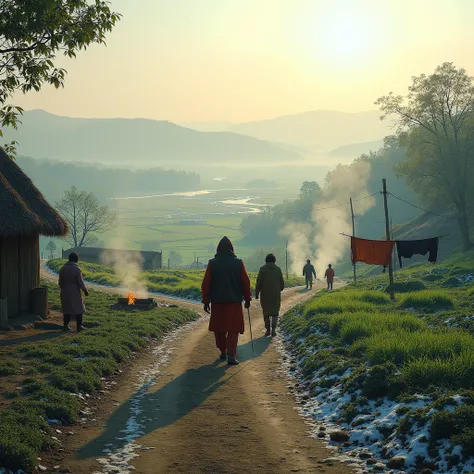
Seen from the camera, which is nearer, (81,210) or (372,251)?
(372,251)

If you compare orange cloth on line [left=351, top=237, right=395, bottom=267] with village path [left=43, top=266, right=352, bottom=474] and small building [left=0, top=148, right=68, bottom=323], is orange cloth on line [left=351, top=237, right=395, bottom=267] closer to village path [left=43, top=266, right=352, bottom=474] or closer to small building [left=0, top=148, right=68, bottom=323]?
small building [left=0, top=148, right=68, bottom=323]

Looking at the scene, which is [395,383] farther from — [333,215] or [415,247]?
[333,215]

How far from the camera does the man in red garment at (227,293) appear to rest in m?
14.5

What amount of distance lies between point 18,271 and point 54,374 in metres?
9.25

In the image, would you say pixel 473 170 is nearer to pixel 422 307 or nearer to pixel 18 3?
pixel 422 307

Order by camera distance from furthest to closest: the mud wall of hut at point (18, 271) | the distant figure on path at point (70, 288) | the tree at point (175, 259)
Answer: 1. the tree at point (175, 259)
2. the mud wall of hut at point (18, 271)
3. the distant figure on path at point (70, 288)

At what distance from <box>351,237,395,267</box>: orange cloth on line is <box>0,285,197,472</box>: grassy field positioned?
13.3 meters

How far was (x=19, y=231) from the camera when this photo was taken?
19.3 metres

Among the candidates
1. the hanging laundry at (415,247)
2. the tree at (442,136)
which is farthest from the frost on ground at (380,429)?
the tree at (442,136)

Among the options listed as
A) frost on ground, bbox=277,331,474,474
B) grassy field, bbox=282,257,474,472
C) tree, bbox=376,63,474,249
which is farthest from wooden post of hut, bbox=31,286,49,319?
tree, bbox=376,63,474,249

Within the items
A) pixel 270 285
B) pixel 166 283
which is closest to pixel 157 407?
pixel 270 285

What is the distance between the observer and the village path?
27.1 ft

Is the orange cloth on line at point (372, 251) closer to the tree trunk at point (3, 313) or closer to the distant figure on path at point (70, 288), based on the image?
the distant figure on path at point (70, 288)

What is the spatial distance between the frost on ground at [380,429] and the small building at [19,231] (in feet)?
37.2
